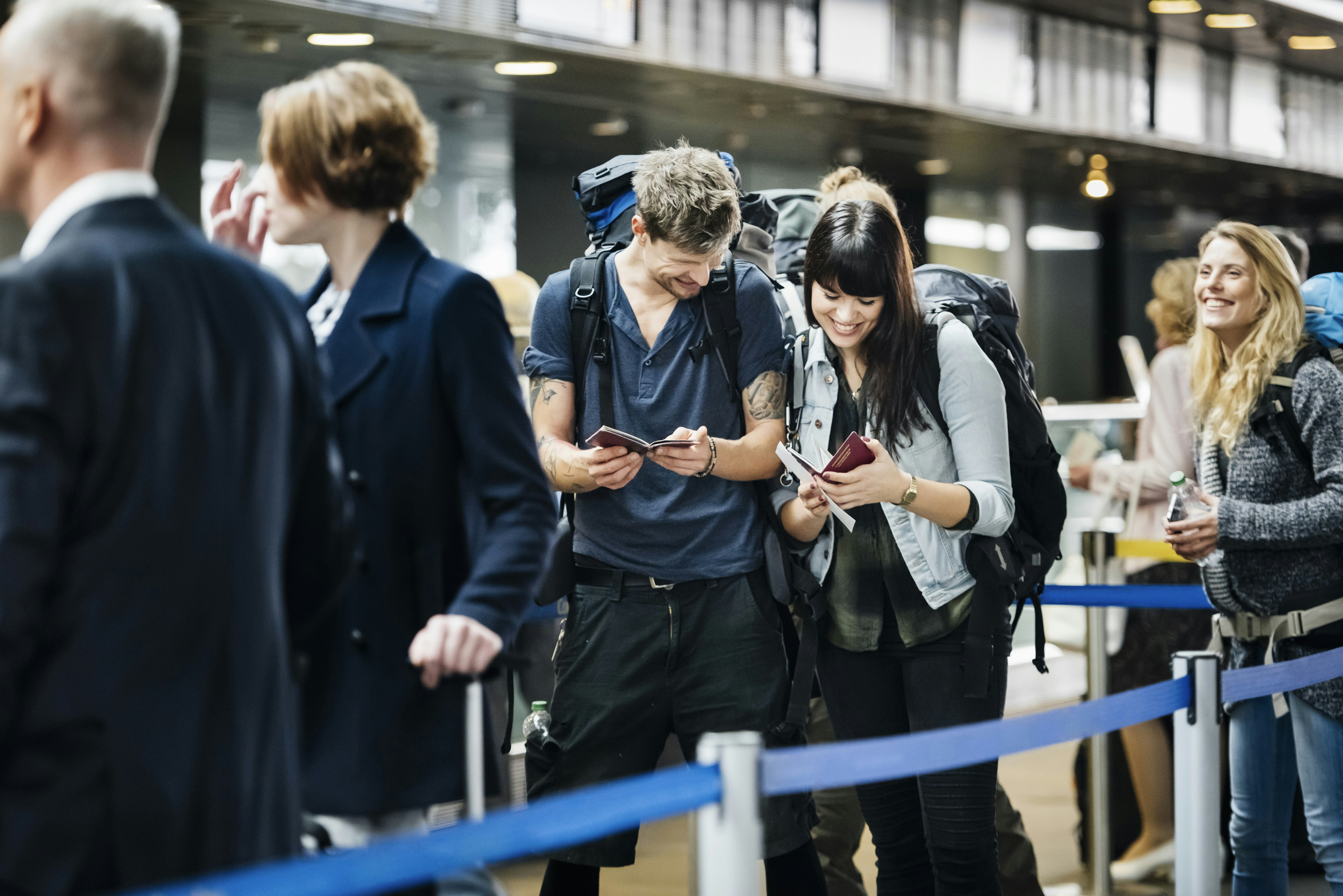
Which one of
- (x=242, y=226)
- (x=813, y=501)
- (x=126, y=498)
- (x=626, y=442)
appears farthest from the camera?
(x=813, y=501)

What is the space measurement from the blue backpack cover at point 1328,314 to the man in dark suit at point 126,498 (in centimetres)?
273

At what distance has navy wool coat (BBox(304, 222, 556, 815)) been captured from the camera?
1.82 meters

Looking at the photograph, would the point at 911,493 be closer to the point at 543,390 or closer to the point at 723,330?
the point at 723,330

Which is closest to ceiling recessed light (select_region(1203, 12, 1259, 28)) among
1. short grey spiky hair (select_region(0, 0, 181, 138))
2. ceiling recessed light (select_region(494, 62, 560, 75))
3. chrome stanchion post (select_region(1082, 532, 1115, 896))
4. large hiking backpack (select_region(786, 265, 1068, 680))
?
ceiling recessed light (select_region(494, 62, 560, 75))

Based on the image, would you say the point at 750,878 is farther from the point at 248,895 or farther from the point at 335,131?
the point at 335,131

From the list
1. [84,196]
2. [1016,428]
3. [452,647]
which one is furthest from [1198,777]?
[84,196]

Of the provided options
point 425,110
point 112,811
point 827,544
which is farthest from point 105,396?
point 425,110

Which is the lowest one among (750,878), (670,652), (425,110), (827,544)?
(750,878)

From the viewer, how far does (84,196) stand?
4.85 ft

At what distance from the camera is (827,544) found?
9.50 ft

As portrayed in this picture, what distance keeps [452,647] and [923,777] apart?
53.8 inches

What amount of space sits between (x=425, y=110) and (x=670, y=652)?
7627 millimetres

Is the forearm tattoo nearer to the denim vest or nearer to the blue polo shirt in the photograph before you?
the blue polo shirt

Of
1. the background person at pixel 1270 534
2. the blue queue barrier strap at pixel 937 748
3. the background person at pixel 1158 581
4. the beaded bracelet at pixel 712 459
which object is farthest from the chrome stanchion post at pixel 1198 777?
the background person at pixel 1158 581
